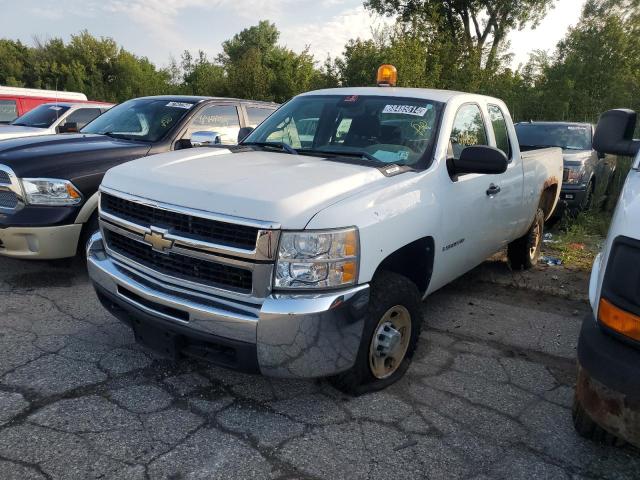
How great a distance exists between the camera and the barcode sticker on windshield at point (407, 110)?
139 inches

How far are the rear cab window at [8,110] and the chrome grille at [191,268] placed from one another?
34.7 ft

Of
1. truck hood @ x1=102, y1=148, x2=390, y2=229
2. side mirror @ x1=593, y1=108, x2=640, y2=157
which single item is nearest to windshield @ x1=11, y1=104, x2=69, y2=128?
truck hood @ x1=102, y1=148, x2=390, y2=229

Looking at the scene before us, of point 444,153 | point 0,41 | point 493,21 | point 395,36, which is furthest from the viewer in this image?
point 0,41

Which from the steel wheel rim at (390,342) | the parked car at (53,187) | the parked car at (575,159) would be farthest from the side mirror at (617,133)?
the parked car at (575,159)

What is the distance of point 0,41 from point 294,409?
48.9 m

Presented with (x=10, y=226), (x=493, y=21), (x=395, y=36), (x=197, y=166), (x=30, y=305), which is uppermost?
(x=493, y=21)

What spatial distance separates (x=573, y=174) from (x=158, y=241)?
7393 mm

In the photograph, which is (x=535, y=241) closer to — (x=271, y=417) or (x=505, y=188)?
(x=505, y=188)

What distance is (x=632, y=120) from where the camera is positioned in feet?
9.30

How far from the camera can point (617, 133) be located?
2.82 meters

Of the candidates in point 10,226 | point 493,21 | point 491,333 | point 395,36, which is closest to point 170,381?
point 10,226

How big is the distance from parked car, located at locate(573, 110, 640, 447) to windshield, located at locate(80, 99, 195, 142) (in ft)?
14.8

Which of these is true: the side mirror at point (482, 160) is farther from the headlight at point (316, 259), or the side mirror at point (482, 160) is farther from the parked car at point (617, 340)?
the headlight at point (316, 259)

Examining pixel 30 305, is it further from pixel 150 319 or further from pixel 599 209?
pixel 599 209
